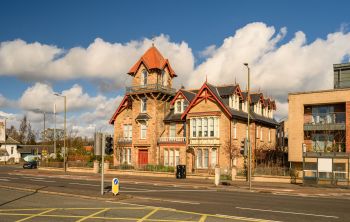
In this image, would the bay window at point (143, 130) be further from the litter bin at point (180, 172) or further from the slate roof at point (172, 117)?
the litter bin at point (180, 172)

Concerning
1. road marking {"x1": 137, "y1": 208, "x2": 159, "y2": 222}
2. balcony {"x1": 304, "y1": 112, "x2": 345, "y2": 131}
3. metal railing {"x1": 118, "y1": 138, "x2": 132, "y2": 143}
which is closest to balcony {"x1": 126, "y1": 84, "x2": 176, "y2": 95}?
metal railing {"x1": 118, "y1": 138, "x2": 132, "y2": 143}

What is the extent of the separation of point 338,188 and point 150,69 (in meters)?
28.2

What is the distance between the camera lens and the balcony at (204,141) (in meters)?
44.6

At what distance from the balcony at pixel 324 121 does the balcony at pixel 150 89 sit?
18.5 m

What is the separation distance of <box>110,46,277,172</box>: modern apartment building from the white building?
1797 inches

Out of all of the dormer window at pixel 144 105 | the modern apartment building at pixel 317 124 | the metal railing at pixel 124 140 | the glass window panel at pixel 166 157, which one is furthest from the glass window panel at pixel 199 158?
A: the metal railing at pixel 124 140

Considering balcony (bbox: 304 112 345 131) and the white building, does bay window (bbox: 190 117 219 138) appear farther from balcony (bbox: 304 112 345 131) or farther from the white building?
the white building

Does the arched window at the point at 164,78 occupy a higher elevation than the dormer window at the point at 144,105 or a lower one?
higher

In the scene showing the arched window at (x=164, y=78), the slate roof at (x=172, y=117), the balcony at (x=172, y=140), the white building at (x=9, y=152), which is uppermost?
the arched window at (x=164, y=78)

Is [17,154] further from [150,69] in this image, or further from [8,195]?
[8,195]

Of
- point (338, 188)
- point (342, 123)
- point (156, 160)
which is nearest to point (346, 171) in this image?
point (338, 188)

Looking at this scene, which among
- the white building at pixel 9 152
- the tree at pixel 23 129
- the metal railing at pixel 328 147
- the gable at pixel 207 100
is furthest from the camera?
the tree at pixel 23 129

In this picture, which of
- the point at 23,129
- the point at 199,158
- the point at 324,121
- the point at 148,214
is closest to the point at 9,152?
the point at 23,129

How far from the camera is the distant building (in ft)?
135
